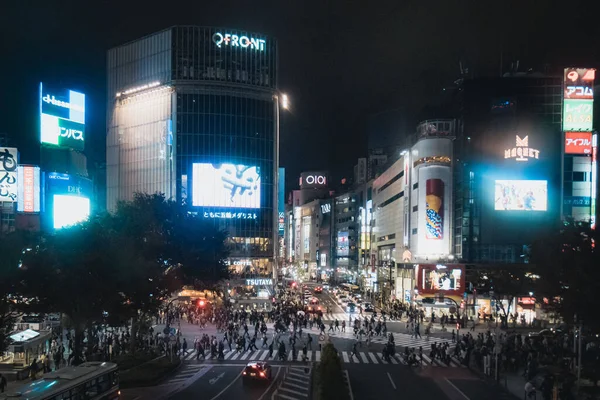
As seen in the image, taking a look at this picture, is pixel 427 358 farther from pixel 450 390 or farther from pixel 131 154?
pixel 131 154

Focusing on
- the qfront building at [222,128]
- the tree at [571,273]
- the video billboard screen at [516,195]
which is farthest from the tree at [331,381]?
the qfront building at [222,128]

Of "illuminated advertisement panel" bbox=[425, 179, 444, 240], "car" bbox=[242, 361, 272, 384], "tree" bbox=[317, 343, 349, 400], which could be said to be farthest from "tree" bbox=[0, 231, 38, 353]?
"illuminated advertisement panel" bbox=[425, 179, 444, 240]

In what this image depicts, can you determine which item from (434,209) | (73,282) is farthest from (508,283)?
(73,282)

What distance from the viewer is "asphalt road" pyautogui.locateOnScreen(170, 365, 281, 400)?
23.4m

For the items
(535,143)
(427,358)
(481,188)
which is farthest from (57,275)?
(535,143)

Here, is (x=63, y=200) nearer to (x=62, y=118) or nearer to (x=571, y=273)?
(x=62, y=118)

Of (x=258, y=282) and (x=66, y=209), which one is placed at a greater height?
(x=66, y=209)

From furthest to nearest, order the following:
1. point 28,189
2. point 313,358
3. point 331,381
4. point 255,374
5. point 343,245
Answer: point 343,245
point 28,189
point 313,358
point 255,374
point 331,381

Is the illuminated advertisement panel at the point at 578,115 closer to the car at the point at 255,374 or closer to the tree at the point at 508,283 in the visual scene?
the tree at the point at 508,283

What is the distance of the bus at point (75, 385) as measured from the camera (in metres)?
15.0

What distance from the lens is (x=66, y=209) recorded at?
6438 centimetres

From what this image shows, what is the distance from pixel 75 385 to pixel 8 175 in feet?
145

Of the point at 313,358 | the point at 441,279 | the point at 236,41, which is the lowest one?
the point at 313,358

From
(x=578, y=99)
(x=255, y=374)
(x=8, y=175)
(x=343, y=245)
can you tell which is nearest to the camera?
(x=255, y=374)
